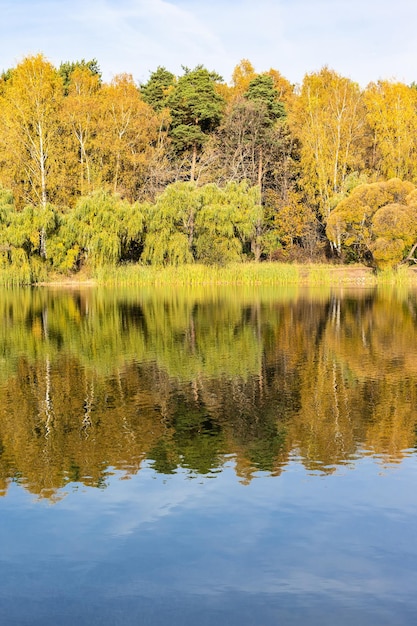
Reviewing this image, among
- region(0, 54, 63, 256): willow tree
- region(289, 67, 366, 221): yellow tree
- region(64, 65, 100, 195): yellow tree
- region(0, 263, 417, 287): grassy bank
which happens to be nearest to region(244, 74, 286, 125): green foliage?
region(289, 67, 366, 221): yellow tree

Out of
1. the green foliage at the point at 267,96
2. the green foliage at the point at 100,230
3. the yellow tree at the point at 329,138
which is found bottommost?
the green foliage at the point at 100,230

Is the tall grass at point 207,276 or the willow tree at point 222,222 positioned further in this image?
the willow tree at point 222,222

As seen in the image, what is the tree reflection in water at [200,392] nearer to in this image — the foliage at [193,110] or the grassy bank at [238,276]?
the grassy bank at [238,276]

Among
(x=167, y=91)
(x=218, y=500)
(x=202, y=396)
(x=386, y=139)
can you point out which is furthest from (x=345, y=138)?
(x=218, y=500)

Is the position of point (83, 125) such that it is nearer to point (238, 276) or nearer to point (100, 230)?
point (100, 230)

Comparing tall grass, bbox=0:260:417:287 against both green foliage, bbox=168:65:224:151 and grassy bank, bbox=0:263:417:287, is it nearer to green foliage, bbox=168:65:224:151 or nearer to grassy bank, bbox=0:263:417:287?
grassy bank, bbox=0:263:417:287

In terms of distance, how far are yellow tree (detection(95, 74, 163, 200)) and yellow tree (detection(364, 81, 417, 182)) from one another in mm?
18781

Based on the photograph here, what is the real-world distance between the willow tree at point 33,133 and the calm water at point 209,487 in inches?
1678

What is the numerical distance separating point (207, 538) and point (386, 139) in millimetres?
61940

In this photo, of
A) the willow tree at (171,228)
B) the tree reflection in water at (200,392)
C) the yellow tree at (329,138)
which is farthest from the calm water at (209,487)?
the yellow tree at (329,138)

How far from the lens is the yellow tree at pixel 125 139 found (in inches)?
2522

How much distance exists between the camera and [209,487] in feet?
33.0

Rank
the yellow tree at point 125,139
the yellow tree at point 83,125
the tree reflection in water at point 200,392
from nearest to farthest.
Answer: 1. the tree reflection in water at point 200,392
2. the yellow tree at point 83,125
3. the yellow tree at point 125,139

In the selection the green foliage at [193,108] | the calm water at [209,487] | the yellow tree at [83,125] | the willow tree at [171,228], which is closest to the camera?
the calm water at [209,487]
